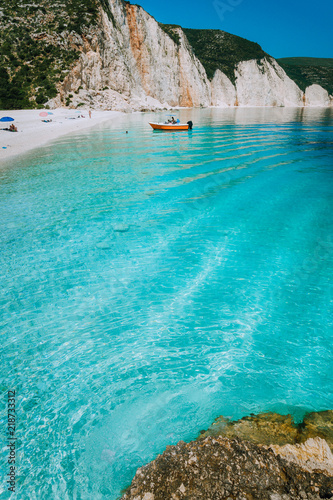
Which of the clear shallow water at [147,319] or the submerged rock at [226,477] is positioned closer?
the submerged rock at [226,477]

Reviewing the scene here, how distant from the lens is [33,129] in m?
29.9

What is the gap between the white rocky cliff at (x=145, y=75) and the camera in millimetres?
51344

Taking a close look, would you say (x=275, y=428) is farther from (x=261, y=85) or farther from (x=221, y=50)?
(x=221, y=50)

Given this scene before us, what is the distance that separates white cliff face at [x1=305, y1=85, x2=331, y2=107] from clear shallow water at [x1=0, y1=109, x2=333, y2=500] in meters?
132

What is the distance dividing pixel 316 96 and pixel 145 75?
86.5 m

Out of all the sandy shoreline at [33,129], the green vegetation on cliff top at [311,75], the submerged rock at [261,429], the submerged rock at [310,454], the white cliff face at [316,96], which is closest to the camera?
the submerged rock at [310,454]

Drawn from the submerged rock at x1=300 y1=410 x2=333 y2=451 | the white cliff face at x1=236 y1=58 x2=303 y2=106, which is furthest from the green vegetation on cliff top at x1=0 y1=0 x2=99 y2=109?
the white cliff face at x1=236 y1=58 x2=303 y2=106

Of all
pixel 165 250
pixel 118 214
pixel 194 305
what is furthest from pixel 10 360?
pixel 118 214

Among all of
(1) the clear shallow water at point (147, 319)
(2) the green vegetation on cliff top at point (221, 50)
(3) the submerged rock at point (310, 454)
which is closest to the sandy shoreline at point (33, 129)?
(1) the clear shallow water at point (147, 319)

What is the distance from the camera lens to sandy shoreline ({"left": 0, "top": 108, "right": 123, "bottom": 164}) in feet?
69.7

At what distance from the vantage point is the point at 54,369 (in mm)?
4008

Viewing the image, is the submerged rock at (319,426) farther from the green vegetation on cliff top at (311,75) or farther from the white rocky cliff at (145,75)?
the green vegetation on cliff top at (311,75)

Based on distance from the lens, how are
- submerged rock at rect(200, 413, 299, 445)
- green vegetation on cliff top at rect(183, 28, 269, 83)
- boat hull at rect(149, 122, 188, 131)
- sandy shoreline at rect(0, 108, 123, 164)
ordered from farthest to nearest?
green vegetation on cliff top at rect(183, 28, 269, 83) < boat hull at rect(149, 122, 188, 131) < sandy shoreline at rect(0, 108, 123, 164) < submerged rock at rect(200, 413, 299, 445)

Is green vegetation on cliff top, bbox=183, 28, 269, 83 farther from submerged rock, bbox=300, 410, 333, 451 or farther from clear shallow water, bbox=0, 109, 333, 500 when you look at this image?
submerged rock, bbox=300, 410, 333, 451
